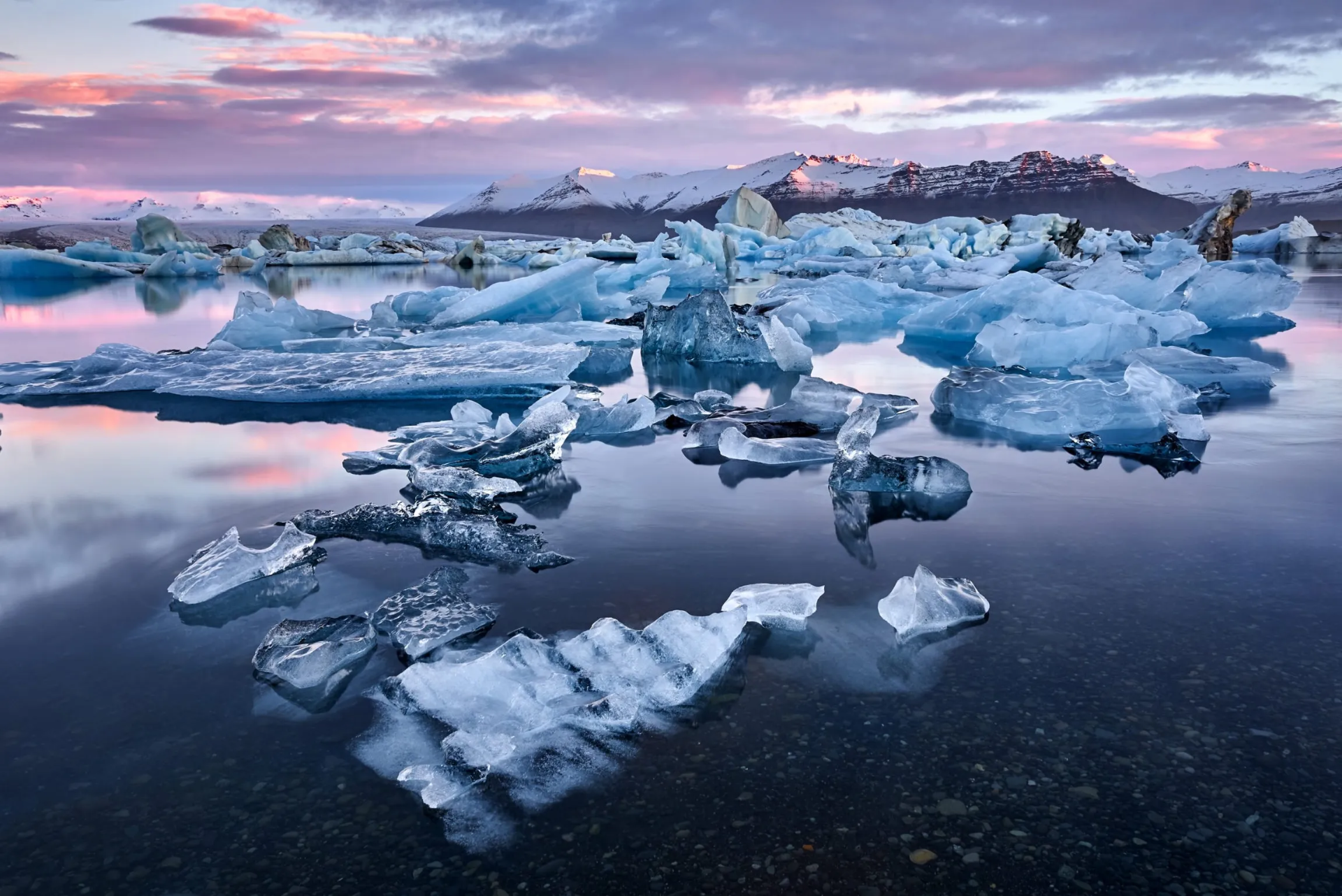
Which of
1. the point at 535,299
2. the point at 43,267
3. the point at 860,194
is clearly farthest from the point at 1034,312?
the point at 860,194

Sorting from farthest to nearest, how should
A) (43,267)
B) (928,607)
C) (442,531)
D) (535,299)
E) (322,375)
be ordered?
1. (43,267)
2. (535,299)
3. (322,375)
4. (442,531)
5. (928,607)

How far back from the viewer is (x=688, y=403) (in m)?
4.56

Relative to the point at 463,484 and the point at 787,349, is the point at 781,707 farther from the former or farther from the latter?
the point at 787,349

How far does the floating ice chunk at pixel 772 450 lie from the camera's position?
11.7ft

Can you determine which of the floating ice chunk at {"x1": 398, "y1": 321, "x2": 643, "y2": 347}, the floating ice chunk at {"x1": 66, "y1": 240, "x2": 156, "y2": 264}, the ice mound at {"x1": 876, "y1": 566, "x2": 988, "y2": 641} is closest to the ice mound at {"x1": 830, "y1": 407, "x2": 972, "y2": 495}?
the ice mound at {"x1": 876, "y1": 566, "x2": 988, "y2": 641}

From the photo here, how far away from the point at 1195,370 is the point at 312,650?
18.5 ft

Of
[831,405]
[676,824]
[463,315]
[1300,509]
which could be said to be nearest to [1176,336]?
[831,405]

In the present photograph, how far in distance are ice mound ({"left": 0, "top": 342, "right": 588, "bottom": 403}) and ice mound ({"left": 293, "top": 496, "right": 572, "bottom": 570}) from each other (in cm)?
239

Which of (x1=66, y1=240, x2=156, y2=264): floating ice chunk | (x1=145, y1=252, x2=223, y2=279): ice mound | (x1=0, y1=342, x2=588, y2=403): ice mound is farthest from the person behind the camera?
(x1=66, y1=240, x2=156, y2=264): floating ice chunk

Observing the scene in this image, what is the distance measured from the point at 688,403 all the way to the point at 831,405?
722 millimetres

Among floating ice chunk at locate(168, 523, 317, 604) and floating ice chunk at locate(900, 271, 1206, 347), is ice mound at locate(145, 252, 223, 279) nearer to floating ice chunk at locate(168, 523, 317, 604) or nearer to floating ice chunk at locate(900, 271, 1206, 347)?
floating ice chunk at locate(900, 271, 1206, 347)

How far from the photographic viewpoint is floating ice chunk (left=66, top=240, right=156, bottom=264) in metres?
23.8

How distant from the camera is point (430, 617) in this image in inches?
78.7

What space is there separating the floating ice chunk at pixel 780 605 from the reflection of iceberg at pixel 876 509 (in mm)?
516
